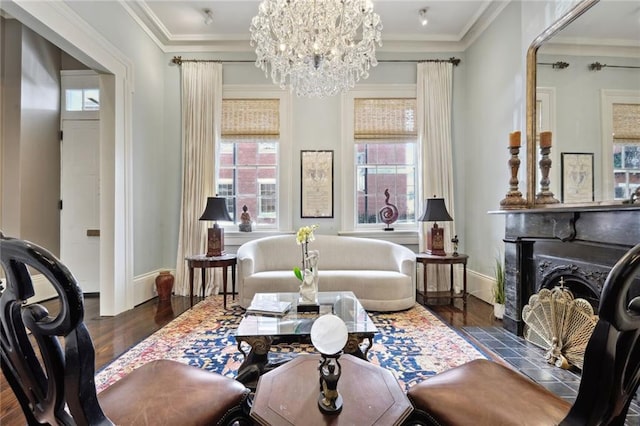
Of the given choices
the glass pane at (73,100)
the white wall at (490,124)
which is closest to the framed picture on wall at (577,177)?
the white wall at (490,124)

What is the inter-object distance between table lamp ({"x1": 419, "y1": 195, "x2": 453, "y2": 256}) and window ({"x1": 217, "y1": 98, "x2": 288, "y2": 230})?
199 cm

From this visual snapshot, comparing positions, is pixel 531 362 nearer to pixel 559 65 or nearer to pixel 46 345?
pixel 559 65

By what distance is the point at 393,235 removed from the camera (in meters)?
4.42

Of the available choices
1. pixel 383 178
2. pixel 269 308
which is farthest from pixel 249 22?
pixel 269 308

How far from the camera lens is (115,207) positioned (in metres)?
3.41

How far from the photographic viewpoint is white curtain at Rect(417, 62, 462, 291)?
14.1 feet

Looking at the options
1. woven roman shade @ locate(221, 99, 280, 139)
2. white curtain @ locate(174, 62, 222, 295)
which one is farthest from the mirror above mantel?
white curtain @ locate(174, 62, 222, 295)

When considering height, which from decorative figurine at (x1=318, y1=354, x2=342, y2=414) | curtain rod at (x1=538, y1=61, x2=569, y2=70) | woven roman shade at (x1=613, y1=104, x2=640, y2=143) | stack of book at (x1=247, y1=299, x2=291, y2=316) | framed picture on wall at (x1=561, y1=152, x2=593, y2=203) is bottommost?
stack of book at (x1=247, y1=299, x2=291, y2=316)

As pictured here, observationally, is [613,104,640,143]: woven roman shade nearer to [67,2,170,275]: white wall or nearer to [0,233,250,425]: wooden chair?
[0,233,250,425]: wooden chair

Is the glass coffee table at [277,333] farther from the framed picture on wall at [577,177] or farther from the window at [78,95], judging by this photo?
the window at [78,95]

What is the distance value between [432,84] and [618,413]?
4.25 m

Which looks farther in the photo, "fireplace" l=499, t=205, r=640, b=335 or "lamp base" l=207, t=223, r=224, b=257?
"lamp base" l=207, t=223, r=224, b=257

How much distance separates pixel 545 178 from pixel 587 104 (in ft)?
2.06

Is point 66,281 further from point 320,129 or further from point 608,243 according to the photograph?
point 320,129
